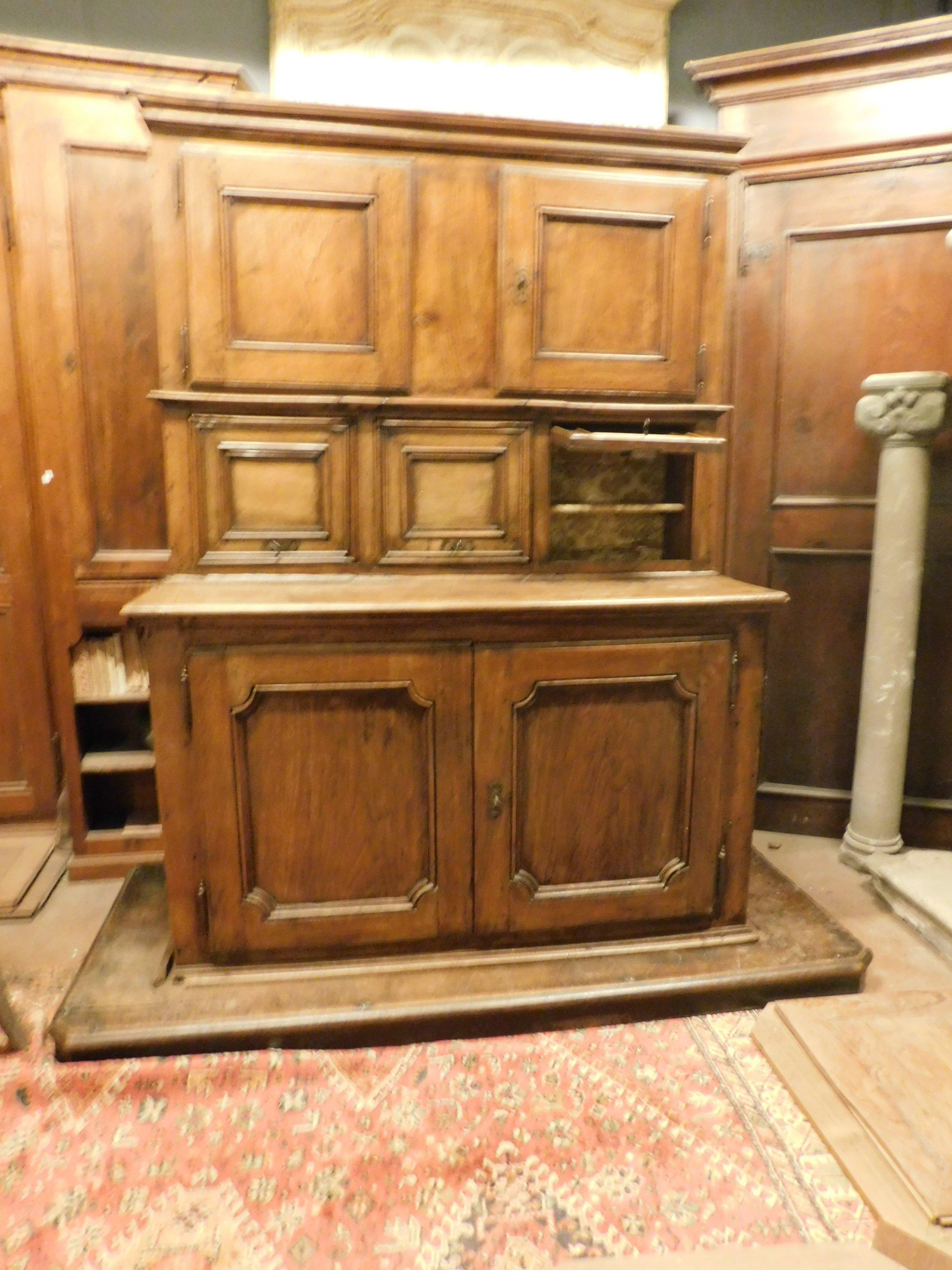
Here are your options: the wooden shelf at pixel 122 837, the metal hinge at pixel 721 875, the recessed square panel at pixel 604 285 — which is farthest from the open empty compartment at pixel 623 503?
the wooden shelf at pixel 122 837

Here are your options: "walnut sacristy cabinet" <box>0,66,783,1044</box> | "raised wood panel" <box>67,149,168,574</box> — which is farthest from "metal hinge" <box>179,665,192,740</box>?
"raised wood panel" <box>67,149,168,574</box>

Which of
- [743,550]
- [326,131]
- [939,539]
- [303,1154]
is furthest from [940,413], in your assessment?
[303,1154]

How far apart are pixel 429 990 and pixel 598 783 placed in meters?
0.61

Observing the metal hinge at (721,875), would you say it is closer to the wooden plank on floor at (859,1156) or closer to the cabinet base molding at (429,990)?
the cabinet base molding at (429,990)

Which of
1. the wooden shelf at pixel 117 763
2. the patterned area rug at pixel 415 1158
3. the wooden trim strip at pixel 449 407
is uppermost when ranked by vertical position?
the wooden trim strip at pixel 449 407

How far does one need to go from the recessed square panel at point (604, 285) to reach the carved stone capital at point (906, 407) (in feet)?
2.30

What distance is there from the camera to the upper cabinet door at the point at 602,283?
1.90m

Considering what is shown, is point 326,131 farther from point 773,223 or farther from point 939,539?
point 939,539

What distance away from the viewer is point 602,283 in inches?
76.8

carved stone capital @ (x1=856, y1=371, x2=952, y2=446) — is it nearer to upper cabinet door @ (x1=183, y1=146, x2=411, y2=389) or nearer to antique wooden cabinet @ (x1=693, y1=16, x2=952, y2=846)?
antique wooden cabinet @ (x1=693, y1=16, x2=952, y2=846)

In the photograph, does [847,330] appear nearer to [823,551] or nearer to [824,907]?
[823,551]

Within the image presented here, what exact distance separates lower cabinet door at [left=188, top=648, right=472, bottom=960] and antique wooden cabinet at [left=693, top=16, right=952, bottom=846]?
4.41ft

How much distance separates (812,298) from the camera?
95.3 inches

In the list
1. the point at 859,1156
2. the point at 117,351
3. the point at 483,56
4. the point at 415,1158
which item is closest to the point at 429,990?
the point at 415,1158
